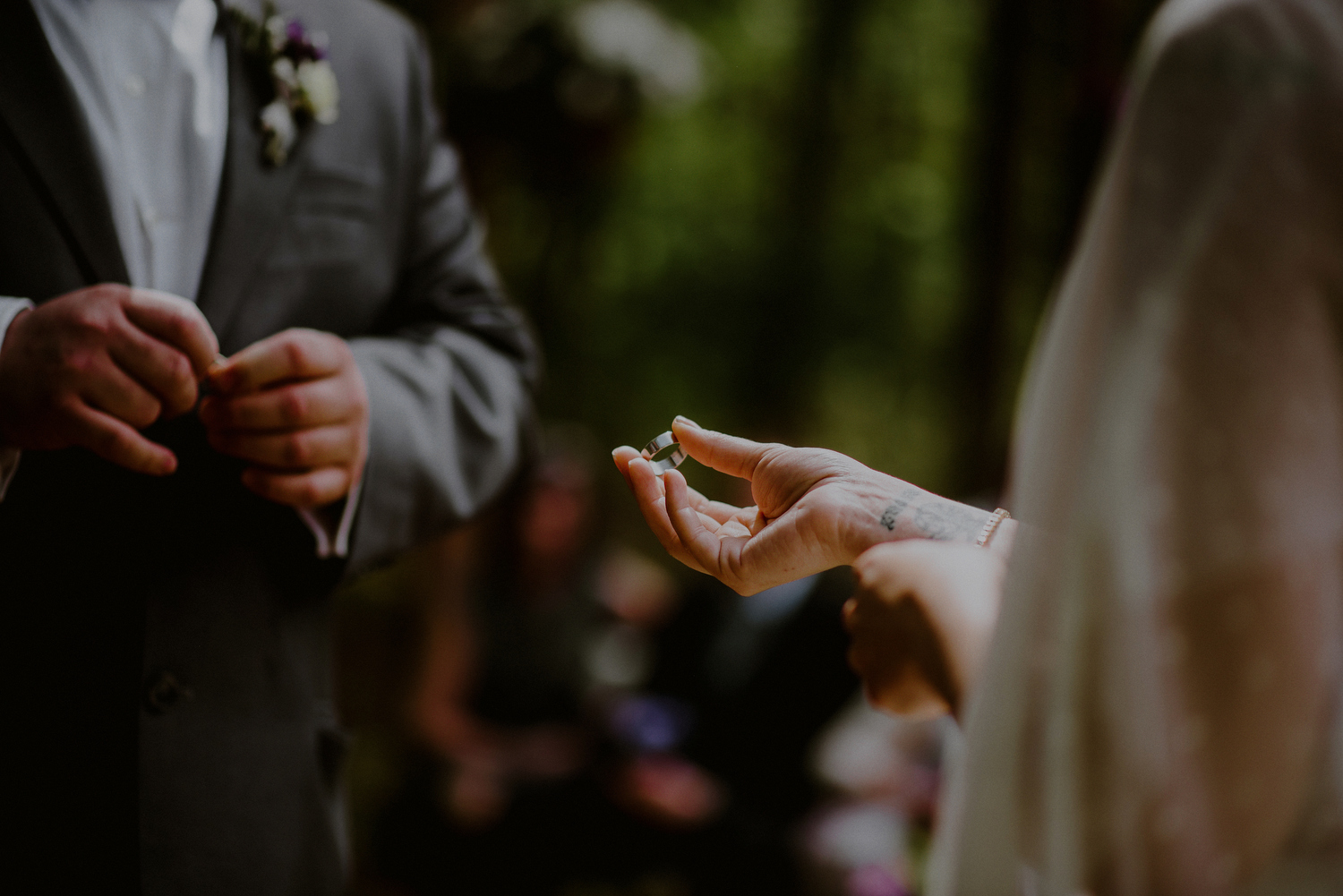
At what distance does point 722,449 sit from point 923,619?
0.71 feet

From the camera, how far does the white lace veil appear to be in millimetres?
506

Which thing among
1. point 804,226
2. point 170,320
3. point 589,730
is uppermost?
point 170,320

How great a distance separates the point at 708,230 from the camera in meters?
4.52

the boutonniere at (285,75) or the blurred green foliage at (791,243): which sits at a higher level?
the boutonniere at (285,75)

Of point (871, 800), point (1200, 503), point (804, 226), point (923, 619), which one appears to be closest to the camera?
point (1200, 503)

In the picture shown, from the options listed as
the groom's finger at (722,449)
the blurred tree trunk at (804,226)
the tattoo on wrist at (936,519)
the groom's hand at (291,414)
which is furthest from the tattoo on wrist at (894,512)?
the blurred tree trunk at (804,226)

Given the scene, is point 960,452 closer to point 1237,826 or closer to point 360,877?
point 360,877

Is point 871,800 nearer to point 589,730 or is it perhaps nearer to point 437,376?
point 589,730

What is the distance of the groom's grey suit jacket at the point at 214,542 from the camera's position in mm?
837

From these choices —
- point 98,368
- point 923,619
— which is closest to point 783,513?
point 923,619

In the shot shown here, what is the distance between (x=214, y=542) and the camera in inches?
35.8

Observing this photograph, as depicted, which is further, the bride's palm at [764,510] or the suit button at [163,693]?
the suit button at [163,693]

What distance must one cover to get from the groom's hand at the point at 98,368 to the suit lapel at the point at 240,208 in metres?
0.14

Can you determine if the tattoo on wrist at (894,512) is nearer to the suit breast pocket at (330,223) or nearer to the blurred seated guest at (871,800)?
the suit breast pocket at (330,223)
